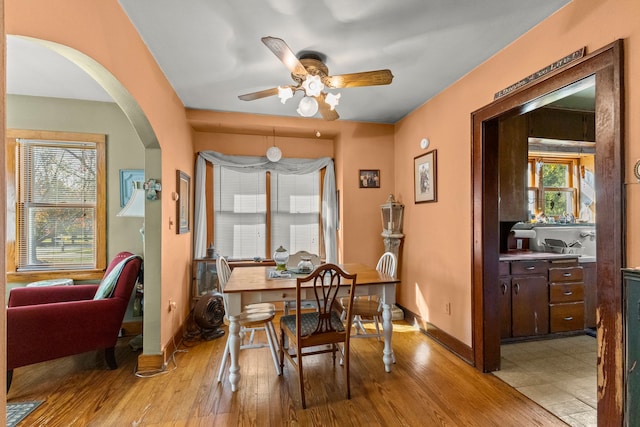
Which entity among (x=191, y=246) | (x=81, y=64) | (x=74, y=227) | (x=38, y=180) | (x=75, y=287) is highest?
(x=81, y=64)

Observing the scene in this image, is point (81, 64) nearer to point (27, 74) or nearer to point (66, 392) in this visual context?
point (27, 74)

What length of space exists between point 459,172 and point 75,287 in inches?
155

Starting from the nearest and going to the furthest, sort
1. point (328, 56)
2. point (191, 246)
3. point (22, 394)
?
point (22, 394) → point (328, 56) → point (191, 246)

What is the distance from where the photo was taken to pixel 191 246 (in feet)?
12.2

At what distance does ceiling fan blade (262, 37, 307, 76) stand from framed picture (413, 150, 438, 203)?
71.4 inches

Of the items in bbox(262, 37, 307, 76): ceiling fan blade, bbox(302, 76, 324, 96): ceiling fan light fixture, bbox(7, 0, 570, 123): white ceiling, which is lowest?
bbox(302, 76, 324, 96): ceiling fan light fixture

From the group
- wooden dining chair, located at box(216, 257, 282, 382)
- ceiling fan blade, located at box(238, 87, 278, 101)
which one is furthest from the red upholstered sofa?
ceiling fan blade, located at box(238, 87, 278, 101)

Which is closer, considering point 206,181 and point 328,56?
point 328,56

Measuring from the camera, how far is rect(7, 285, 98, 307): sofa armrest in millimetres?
2619

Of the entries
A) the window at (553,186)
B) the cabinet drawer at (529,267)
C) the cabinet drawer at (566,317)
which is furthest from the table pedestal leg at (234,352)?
the window at (553,186)

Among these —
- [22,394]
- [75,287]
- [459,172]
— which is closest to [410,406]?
[459,172]

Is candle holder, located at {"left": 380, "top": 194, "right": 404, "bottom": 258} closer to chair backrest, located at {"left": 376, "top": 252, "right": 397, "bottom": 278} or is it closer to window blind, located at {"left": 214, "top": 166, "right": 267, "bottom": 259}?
chair backrest, located at {"left": 376, "top": 252, "right": 397, "bottom": 278}

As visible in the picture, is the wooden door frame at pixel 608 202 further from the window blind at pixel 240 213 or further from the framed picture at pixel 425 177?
the window blind at pixel 240 213

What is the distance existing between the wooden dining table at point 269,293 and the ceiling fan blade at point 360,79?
1547 millimetres
